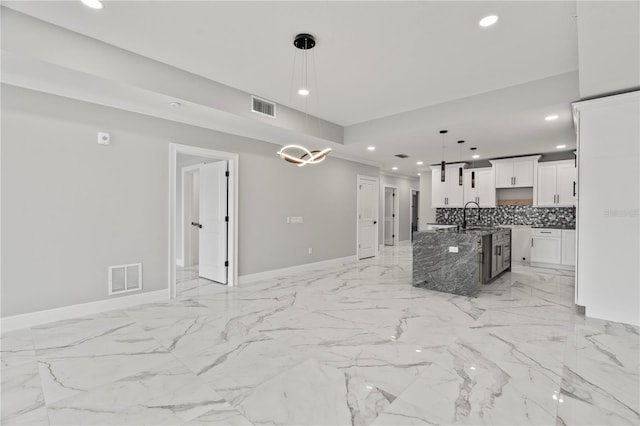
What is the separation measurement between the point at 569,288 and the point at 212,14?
6.22 metres

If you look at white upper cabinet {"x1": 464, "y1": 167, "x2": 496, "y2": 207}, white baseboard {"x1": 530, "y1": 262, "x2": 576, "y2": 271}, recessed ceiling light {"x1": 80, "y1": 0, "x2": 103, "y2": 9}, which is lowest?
white baseboard {"x1": 530, "y1": 262, "x2": 576, "y2": 271}

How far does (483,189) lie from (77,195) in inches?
328

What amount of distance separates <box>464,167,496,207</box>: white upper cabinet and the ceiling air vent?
18.5 feet

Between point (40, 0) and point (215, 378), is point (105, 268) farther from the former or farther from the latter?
point (40, 0)

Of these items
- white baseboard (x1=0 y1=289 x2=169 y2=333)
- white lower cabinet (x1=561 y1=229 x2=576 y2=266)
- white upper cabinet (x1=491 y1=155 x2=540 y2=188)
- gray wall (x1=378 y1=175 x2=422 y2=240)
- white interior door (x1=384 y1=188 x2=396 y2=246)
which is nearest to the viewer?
white baseboard (x1=0 y1=289 x2=169 y2=333)

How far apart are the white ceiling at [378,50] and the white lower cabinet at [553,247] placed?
268 cm

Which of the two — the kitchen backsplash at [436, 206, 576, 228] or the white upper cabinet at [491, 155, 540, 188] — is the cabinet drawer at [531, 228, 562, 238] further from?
the white upper cabinet at [491, 155, 540, 188]

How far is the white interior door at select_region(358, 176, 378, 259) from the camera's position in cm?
780

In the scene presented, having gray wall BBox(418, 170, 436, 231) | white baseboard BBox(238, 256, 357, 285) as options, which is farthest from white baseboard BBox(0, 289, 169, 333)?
gray wall BBox(418, 170, 436, 231)

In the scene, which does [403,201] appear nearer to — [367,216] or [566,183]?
[367,216]

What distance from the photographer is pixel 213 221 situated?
5.38m

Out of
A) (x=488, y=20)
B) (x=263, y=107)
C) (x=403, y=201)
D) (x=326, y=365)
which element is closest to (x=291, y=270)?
(x=263, y=107)

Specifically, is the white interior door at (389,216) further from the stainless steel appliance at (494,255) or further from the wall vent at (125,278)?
the wall vent at (125,278)

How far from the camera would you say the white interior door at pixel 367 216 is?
307 inches
